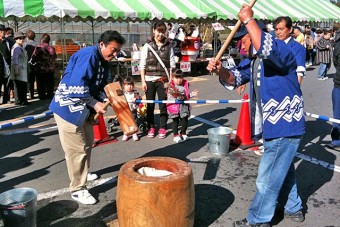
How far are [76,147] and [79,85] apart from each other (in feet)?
2.33

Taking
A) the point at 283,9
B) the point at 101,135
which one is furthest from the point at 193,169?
the point at 283,9

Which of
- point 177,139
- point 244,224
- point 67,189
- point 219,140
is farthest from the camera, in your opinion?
point 177,139

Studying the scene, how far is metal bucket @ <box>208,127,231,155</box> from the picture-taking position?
17.6 feet

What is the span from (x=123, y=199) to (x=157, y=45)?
3.71 metres

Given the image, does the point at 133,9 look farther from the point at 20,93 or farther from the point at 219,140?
the point at 219,140

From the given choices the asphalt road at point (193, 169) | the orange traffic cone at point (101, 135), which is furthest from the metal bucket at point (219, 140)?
the orange traffic cone at point (101, 135)

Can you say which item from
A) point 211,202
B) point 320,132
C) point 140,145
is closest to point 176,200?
point 211,202

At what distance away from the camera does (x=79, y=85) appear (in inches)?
137

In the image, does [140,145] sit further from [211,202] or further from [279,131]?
[279,131]

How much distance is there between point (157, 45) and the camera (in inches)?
241

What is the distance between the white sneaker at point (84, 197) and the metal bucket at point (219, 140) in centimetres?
218

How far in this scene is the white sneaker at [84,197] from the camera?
388 cm

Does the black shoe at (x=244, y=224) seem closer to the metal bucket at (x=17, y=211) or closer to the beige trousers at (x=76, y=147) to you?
the beige trousers at (x=76, y=147)

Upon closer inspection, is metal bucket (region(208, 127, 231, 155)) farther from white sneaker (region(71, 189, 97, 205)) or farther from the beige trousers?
white sneaker (region(71, 189, 97, 205))
